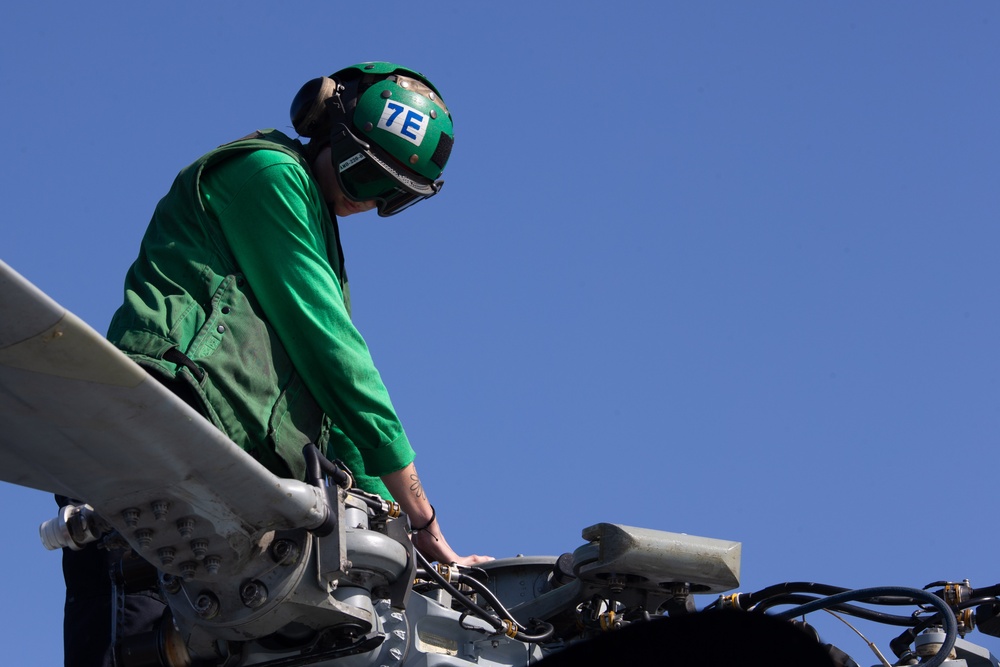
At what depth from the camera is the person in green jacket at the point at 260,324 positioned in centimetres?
622

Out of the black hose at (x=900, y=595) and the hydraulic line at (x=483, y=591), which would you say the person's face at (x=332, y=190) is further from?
the black hose at (x=900, y=595)

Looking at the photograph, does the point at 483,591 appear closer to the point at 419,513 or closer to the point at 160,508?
the point at 419,513

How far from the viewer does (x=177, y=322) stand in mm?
6230

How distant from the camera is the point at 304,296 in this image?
21.4 feet

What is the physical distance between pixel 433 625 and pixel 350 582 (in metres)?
0.62

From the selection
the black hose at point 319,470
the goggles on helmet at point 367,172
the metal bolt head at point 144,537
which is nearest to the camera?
the metal bolt head at point 144,537

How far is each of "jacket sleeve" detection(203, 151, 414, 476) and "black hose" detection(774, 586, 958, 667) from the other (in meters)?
1.92

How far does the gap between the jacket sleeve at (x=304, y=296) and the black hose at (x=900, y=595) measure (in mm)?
1916

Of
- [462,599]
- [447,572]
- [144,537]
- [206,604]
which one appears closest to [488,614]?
[462,599]

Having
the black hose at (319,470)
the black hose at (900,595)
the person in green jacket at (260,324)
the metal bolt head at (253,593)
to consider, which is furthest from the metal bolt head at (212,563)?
the black hose at (900,595)

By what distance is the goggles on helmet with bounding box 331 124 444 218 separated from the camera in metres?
7.40

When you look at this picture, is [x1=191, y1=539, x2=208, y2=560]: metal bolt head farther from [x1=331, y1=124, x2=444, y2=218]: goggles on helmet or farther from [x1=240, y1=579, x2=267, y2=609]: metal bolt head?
[x1=331, y1=124, x2=444, y2=218]: goggles on helmet

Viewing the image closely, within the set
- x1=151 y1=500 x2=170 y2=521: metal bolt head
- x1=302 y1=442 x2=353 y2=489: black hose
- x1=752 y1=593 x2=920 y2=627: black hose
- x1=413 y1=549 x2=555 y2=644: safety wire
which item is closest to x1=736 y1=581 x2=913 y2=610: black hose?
x1=752 y1=593 x2=920 y2=627: black hose

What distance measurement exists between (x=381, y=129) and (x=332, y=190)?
41 cm
